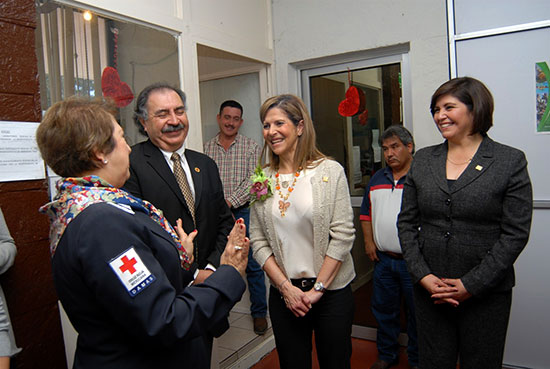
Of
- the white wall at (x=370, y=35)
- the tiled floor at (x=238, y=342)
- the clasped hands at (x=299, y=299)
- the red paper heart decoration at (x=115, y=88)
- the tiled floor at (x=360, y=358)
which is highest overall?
the white wall at (x=370, y=35)

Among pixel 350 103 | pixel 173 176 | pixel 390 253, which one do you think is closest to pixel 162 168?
pixel 173 176

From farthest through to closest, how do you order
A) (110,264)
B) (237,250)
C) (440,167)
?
1. (440,167)
2. (237,250)
3. (110,264)

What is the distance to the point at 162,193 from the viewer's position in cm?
184

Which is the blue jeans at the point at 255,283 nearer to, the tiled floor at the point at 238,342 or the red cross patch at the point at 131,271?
the tiled floor at the point at 238,342

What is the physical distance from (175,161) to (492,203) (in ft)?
4.63

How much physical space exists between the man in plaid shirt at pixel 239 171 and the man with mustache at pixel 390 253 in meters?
0.97

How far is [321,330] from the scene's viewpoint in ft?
5.78

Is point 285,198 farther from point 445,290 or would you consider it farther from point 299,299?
point 445,290

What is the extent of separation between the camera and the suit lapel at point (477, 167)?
164 cm

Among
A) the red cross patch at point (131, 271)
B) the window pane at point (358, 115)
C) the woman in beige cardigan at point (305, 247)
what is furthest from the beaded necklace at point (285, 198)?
the window pane at point (358, 115)

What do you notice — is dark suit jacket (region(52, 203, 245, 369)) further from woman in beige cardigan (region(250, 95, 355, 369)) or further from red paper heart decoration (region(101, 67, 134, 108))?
red paper heart decoration (region(101, 67, 134, 108))

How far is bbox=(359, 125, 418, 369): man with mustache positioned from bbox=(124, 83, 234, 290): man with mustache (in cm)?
120

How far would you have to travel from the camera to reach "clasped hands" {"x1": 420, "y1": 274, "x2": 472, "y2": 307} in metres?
1.61

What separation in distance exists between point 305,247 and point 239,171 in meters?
1.66
